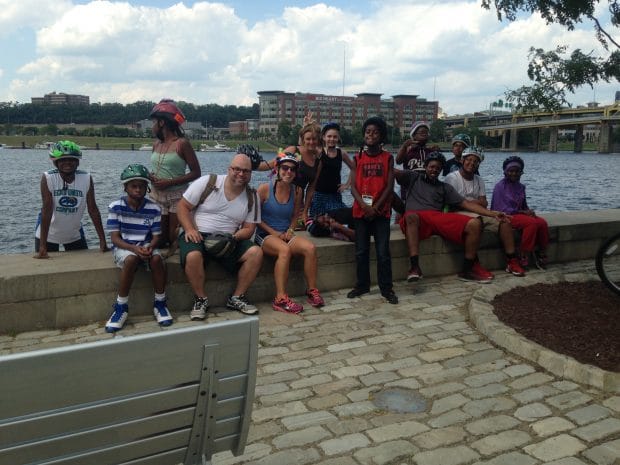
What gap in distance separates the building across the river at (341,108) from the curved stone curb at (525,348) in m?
73.1

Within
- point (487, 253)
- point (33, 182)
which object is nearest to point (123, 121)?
point (33, 182)

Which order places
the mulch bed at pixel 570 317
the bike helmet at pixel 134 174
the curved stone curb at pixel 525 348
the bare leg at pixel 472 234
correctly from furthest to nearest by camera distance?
the bare leg at pixel 472 234
the bike helmet at pixel 134 174
the mulch bed at pixel 570 317
the curved stone curb at pixel 525 348

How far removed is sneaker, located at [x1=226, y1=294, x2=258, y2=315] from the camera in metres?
5.91

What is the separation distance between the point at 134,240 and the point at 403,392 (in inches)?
115

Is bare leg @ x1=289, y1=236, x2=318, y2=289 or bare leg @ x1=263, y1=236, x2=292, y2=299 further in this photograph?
bare leg @ x1=289, y1=236, x2=318, y2=289

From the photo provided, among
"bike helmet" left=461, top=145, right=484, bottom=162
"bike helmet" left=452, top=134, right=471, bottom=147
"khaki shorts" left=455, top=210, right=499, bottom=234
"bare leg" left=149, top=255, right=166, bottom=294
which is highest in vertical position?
"bike helmet" left=452, top=134, right=471, bottom=147

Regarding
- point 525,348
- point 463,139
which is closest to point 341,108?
point 463,139

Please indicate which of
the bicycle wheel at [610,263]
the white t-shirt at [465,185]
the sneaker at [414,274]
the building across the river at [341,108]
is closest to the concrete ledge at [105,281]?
the sneaker at [414,274]

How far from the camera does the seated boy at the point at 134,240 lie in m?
5.41

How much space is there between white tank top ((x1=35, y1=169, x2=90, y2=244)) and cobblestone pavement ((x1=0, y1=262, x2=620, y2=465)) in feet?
4.20

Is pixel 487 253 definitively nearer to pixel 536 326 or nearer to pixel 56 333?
pixel 536 326

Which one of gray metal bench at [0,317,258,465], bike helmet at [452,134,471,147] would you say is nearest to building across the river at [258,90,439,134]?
bike helmet at [452,134,471,147]

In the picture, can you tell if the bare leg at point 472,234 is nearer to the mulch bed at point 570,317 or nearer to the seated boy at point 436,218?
the seated boy at point 436,218

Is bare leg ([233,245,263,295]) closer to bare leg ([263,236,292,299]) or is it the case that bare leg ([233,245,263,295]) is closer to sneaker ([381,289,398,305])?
bare leg ([263,236,292,299])
